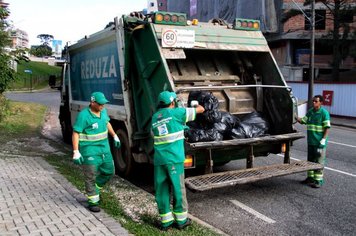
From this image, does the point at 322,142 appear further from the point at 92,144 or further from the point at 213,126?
the point at 92,144

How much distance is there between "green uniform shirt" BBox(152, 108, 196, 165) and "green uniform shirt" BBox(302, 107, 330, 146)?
3.05 m

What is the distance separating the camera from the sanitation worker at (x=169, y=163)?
4672mm

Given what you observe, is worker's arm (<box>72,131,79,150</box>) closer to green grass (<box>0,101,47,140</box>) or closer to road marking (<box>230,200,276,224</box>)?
road marking (<box>230,200,276,224</box>)

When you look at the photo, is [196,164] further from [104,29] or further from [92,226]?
[104,29]

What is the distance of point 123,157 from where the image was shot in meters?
7.38

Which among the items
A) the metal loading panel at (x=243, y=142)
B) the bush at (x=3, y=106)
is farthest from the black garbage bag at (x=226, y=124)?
the bush at (x=3, y=106)

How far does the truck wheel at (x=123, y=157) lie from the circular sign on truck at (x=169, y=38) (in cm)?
167

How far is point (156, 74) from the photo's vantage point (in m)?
6.38

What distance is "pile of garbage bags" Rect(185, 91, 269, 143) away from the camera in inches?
246

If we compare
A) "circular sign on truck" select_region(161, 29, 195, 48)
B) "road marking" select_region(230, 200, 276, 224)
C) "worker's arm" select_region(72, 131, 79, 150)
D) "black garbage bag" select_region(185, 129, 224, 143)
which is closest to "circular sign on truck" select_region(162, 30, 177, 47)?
"circular sign on truck" select_region(161, 29, 195, 48)

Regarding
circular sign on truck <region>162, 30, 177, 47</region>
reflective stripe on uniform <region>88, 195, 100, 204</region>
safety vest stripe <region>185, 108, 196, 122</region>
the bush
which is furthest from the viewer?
the bush

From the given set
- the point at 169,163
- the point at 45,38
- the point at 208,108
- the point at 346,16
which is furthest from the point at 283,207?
the point at 45,38

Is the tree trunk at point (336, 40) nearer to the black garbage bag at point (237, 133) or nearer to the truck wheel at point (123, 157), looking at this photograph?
the black garbage bag at point (237, 133)

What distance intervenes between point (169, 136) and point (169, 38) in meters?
2.19
